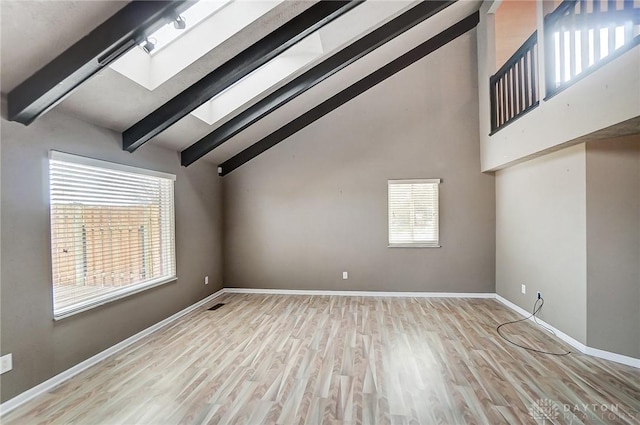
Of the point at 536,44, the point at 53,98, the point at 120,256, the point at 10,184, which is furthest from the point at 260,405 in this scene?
the point at 536,44

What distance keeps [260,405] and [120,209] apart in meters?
2.59

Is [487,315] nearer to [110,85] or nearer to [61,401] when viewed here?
[61,401]

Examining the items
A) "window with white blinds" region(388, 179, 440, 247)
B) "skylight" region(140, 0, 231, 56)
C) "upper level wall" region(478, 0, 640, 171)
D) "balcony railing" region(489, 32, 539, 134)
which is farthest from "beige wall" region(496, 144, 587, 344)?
"skylight" region(140, 0, 231, 56)

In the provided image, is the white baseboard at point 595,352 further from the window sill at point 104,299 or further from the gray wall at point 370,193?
the window sill at point 104,299

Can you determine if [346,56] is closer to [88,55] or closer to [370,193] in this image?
[370,193]

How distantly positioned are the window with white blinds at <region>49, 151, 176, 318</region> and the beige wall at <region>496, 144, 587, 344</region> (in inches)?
188

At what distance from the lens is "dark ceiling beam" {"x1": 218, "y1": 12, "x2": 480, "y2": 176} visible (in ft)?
16.2

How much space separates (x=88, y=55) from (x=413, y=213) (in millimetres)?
4551

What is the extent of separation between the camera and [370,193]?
5.21 metres

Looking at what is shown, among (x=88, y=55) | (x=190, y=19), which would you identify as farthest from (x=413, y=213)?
(x=88, y=55)

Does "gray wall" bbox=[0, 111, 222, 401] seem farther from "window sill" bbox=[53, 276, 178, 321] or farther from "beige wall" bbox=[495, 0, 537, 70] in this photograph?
"beige wall" bbox=[495, 0, 537, 70]

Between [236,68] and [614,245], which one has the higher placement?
[236,68]

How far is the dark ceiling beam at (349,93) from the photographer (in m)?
4.95

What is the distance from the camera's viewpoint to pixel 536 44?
131 inches
